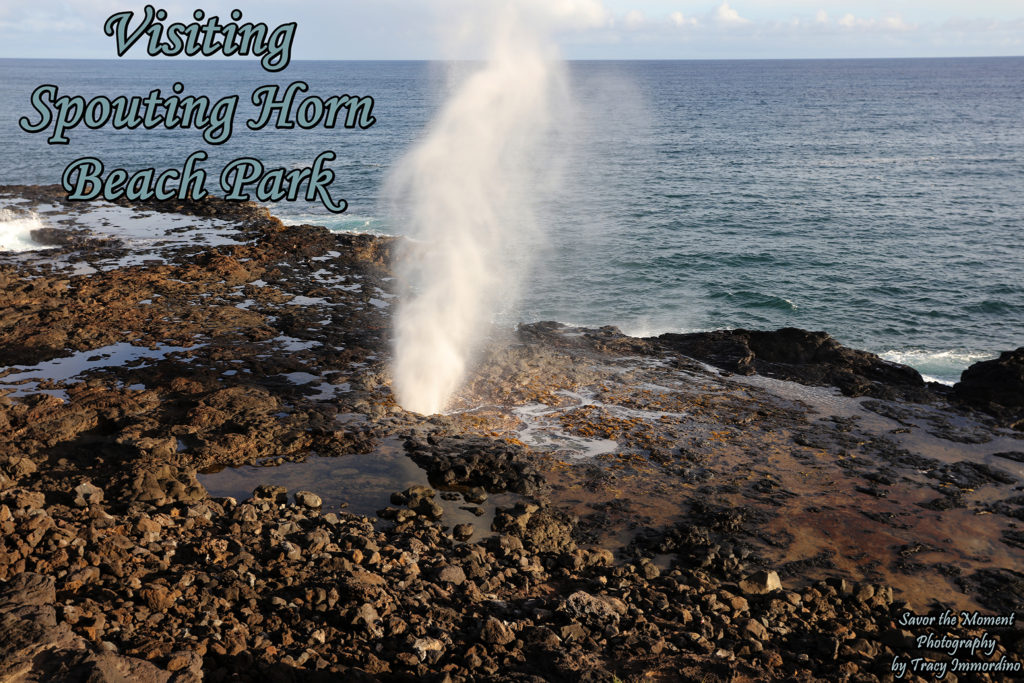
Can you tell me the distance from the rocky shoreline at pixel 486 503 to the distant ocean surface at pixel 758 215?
9645mm

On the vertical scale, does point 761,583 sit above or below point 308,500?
above

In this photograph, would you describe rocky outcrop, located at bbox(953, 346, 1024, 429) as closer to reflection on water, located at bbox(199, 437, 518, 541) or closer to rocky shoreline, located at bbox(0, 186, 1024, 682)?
rocky shoreline, located at bbox(0, 186, 1024, 682)

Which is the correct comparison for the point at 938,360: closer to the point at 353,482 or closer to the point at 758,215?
the point at 758,215

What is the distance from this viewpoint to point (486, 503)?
19000 millimetres

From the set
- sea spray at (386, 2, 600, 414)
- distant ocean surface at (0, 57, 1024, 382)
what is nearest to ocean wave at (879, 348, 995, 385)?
distant ocean surface at (0, 57, 1024, 382)

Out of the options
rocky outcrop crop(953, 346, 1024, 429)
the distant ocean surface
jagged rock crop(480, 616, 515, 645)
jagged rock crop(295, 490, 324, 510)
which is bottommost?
jagged rock crop(295, 490, 324, 510)

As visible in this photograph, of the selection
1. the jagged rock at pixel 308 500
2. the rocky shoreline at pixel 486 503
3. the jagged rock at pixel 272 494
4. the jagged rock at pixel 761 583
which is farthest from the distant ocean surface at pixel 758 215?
the jagged rock at pixel 761 583

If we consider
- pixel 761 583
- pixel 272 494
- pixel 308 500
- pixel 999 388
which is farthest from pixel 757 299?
pixel 272 494

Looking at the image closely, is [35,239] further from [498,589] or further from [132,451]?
[498,589]

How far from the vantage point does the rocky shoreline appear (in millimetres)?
12664

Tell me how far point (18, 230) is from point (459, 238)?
27754 mm

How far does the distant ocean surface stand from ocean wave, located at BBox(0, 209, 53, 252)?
56.7ft

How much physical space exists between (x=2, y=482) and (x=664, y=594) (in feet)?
50.7

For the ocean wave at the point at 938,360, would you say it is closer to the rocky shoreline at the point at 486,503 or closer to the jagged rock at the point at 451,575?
the rocky shoreline at the point at 486,503
